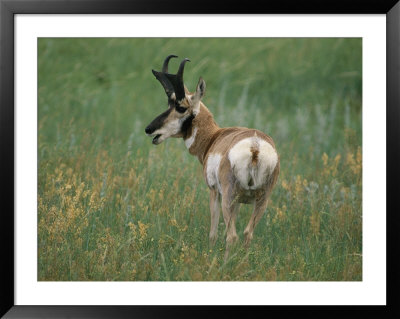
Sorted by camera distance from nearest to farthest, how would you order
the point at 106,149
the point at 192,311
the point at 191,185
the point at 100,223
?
the point at 192,311
the point at 100,223
the point at 191,185
the point at 106,149

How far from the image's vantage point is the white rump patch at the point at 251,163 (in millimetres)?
6723

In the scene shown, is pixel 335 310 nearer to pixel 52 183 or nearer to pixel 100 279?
pixel 100 279

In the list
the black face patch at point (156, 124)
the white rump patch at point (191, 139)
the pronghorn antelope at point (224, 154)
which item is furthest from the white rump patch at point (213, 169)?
the black face patch at point (156, 124)

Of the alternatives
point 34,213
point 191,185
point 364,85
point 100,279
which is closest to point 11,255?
point 34,213

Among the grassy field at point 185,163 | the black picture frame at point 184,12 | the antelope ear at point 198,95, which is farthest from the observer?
the antelope ear at point 198,95

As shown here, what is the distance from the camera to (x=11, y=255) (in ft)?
21.0

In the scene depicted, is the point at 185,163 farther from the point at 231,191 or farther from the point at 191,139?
the point at 231,191

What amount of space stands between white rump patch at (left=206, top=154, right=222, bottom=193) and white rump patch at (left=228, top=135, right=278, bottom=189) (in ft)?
1.28

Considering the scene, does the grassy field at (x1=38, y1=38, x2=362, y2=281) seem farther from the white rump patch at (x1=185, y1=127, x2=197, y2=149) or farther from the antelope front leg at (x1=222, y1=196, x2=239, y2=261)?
the white rump patch at (x1=185, y1=127, x2=197, y2=149)

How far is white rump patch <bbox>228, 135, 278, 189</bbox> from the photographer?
265 inches

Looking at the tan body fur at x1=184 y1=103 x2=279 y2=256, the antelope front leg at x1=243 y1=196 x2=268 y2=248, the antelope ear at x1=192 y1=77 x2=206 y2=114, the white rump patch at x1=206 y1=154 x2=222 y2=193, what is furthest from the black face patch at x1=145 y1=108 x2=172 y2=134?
the antelope front leg at x1=243 y1=196 x2=268 y2=248

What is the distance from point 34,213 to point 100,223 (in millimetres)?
1126

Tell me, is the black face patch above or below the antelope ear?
below

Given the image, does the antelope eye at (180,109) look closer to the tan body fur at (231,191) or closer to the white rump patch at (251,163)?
→ the tan body fur at (231,191)
